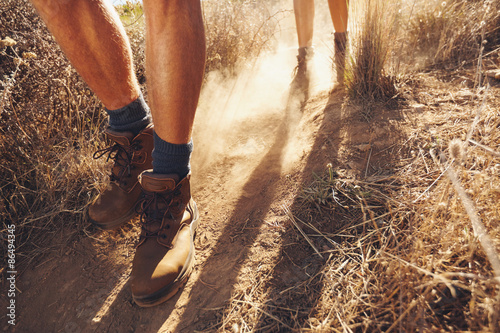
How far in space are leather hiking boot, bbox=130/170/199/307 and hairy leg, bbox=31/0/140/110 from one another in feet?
1.50

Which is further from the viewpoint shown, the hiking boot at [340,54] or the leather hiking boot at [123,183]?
the hiking boot at [340,54]

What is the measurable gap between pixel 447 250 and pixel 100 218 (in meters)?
1.43

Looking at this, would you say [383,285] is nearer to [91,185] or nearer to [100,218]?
[100,218]

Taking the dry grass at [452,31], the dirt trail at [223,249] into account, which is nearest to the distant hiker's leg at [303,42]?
the dirt trail at [223,249]

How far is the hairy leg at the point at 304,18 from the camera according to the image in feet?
8.03

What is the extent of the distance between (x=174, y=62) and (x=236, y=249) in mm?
815

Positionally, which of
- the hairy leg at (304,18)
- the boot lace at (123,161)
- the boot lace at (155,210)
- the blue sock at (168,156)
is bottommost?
the boot lace at (155,210)

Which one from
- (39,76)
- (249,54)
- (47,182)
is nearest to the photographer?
Result: (47,182)

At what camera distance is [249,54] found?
305 centimetres

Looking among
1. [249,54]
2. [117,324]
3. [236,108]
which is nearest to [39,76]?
[236,108]

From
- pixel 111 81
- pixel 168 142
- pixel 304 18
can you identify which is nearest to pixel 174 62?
pixel 168 142

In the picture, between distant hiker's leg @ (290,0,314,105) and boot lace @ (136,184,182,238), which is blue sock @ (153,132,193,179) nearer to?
boot lace @ (136,184,182,238)

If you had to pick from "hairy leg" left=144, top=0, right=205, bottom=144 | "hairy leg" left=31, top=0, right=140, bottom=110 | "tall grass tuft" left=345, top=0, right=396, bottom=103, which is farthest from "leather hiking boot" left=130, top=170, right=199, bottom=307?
"tall grass tuft" left=345, top=0, right=396, bottom=103

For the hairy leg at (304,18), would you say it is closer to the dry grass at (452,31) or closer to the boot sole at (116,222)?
the dry grass at (452,31)
